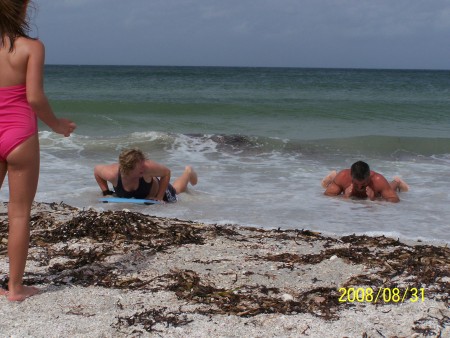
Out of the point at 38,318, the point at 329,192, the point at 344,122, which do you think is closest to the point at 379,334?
the point at 38,318

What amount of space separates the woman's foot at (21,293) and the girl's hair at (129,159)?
3.61m

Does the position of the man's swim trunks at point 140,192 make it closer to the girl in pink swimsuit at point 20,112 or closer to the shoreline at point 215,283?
the shoreline at point 215,283

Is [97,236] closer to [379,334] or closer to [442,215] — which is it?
[379,334]

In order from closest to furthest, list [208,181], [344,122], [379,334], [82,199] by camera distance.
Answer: [379,334] < [82,199] < [208,181] < [344,122]

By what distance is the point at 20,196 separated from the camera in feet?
10.7

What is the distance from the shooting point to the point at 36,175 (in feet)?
10.8

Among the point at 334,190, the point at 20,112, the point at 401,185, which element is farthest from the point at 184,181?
the point at 20,112

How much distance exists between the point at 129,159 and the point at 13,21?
4.03m

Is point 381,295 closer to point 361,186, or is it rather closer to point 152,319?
point 152,319

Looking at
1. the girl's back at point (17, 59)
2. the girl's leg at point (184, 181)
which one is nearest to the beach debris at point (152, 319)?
the girl's back at point (17, 59)

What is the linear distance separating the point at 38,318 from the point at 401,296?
202 centimetres

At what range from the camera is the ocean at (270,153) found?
6.98 m

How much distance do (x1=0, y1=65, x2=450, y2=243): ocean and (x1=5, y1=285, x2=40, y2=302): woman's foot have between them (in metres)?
3.19

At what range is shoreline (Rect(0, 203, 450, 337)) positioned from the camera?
3.17 metres
